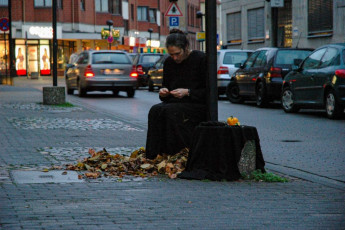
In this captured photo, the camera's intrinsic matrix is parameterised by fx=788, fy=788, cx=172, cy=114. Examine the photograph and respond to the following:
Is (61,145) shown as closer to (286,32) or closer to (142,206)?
(142,206)

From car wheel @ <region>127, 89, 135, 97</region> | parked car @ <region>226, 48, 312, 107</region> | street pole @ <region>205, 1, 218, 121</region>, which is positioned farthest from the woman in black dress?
car wheel @ <region>127, 89, 135, 97</region>

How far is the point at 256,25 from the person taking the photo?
143 ft

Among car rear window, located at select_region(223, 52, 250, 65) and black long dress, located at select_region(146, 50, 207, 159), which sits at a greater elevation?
car rear window, located at select_region(223, 52, 250, 65)

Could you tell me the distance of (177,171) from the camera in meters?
8.34

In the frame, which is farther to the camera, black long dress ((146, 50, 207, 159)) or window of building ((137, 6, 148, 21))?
window of building ((137, 6, 148, 21))

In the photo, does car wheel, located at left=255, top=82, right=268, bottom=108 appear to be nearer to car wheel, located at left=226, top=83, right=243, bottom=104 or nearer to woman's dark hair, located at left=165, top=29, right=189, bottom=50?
car wheel, located at left=226, top=83, right=243, bottom=104

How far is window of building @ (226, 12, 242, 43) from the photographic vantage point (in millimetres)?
46781

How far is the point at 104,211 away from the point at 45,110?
13.4 metres

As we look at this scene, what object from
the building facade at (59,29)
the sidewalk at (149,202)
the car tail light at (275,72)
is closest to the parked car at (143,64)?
the car tail light at (275,72)

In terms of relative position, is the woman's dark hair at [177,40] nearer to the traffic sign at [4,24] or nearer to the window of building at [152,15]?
the traffic sign at [4,24]

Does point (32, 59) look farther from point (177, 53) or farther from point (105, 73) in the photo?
point (177, 53)

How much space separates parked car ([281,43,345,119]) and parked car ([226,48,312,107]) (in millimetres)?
1280

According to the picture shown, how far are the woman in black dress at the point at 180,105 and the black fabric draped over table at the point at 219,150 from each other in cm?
78

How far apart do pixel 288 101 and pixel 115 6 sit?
55.6 meters
